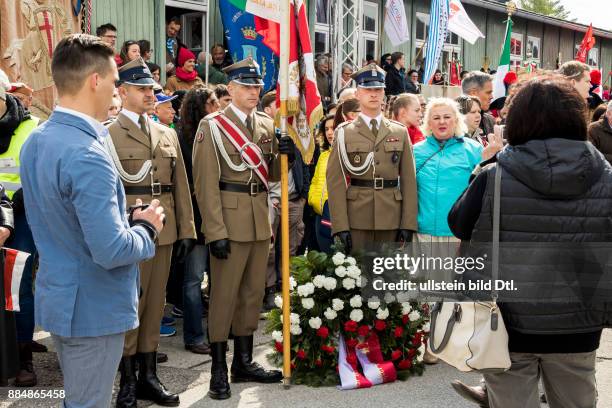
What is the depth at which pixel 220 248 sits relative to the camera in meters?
4.94

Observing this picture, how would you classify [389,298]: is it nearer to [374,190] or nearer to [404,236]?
[404,236]

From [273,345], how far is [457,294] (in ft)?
7.33

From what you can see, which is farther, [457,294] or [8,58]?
[8,58]

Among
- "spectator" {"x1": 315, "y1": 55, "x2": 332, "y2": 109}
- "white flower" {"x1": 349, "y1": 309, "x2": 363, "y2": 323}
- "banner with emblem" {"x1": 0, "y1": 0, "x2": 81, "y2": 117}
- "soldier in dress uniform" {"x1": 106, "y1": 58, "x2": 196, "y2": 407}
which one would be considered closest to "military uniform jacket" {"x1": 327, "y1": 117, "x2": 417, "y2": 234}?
"white flower" {"x1": 349, "y1": 309, "x2": 363, "y2": 323}

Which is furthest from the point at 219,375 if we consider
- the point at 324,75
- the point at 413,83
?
the point at 413,83

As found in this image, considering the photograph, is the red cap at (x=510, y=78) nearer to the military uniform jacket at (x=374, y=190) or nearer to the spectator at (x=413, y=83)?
the military uniform jacket at (x=374, y=190)

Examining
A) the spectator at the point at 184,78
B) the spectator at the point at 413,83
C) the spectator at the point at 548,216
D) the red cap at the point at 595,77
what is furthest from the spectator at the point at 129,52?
the spectator at the point at 548,216

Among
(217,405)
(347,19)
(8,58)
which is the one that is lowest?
(217,405)

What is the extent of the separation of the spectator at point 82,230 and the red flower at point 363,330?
7.86ft

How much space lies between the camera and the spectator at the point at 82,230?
2.80m

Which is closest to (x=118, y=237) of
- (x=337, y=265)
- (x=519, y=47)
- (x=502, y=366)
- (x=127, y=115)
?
(x=502, y=366)

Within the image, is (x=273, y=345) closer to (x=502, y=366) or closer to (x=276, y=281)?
(x=276, y=281)

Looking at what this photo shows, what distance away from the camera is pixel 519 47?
89.5ft

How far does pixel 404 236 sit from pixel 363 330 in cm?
76
